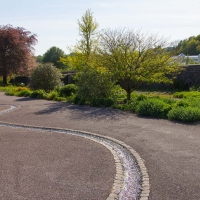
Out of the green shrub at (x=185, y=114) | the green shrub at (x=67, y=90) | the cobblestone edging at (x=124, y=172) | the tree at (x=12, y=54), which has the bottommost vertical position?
the cobblestone edging at (x=124, y=172)

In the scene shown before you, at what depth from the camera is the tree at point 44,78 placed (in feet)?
66.5

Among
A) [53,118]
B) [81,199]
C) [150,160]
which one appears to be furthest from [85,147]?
[53,118]

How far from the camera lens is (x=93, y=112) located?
11.5m

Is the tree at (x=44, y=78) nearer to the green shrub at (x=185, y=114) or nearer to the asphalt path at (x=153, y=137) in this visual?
the asphalt path at (x=153, y=137)

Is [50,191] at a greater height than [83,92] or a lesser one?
lesser

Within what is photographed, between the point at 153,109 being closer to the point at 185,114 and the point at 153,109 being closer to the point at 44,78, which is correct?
the point at 185,114

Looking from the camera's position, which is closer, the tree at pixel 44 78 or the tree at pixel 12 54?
the tree at pixel 44 78

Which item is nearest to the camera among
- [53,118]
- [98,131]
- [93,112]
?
[98,131]

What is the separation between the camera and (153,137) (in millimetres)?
7156

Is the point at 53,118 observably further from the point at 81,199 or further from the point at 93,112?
the point at 81,199

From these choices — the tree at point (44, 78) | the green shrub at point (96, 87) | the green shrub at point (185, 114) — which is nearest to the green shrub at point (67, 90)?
the green shrub at point (96, 87)

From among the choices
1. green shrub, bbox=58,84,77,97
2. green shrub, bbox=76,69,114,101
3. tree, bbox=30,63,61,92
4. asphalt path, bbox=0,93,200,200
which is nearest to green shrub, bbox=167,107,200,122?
asphalt path, bbox=0,93,200,200

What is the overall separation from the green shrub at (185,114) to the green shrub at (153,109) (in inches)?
20.9

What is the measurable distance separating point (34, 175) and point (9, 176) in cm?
42
